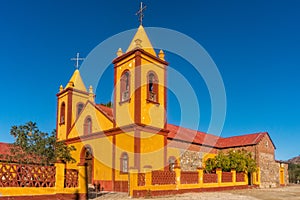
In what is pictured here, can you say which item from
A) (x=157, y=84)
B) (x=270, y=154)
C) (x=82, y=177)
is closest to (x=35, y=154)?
(x=82, y=177)

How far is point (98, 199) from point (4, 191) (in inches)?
200

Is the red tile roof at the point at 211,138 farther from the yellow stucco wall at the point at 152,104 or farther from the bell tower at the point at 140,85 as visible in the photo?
the bell tower at the point at 140,85

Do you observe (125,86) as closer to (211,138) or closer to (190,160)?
(190,160)

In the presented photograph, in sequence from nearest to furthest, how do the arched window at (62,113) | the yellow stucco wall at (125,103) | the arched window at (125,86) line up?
the yellow stucco wall at (125,103), the arched window at (125,86), the arched window at (62,113)

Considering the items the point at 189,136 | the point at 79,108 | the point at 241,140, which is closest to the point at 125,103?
the point at 79,108

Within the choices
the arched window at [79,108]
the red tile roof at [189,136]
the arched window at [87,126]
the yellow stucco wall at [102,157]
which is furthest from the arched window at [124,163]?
the arched window at [79,108]

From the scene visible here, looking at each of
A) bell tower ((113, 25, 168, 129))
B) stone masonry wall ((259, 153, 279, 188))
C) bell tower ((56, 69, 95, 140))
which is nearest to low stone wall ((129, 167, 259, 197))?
bell tower ((113, 25, 168, 129))

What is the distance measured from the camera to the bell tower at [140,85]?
19.8 m

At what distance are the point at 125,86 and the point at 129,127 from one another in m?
3.55

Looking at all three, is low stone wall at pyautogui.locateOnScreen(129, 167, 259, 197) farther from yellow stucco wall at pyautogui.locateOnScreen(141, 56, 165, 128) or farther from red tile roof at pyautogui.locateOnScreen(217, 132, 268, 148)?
red tile roof at pyautogui.locateOnScreen(217, 132, 268, 148)

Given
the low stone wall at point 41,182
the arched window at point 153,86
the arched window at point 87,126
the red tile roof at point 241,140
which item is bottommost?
the low stone wall at point 41,182

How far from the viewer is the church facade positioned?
62.9 feet

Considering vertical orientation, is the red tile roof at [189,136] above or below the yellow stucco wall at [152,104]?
below

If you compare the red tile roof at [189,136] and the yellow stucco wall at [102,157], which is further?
the red tile roof at [189,136]
